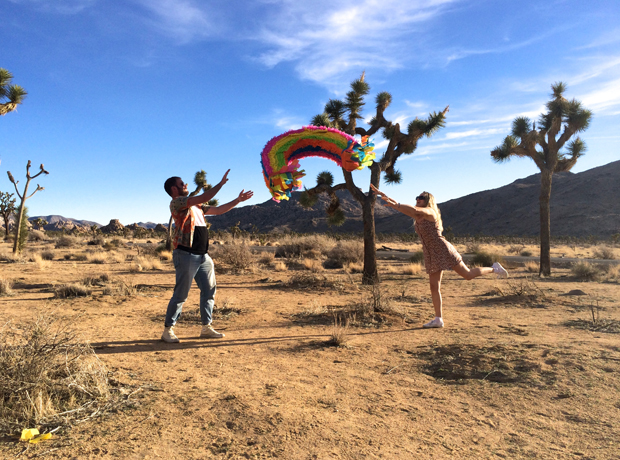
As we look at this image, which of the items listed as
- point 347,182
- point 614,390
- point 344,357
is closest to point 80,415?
point 344,357

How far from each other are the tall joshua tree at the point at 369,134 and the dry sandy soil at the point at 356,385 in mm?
4357

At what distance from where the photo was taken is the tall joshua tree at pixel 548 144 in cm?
1377

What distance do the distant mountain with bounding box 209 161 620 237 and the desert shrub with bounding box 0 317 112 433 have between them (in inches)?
1830

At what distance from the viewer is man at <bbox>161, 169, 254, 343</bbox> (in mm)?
4953

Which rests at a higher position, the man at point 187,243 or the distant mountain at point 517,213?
the distant mountain at point 517,213

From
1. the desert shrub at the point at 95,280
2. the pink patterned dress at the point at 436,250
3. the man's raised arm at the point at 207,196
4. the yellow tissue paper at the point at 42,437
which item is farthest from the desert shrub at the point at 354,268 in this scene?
the yellow tissue paper at the point at 42,437

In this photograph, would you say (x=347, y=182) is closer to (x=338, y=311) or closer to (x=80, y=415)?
(x=338, y=311)

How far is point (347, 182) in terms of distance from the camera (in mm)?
12164

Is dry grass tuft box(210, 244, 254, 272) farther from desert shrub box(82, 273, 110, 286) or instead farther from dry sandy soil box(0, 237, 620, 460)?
dry sandy soil box(0, 237, 620, 460)

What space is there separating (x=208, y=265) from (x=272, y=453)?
3.07 metres

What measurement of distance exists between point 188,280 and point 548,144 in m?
14.1

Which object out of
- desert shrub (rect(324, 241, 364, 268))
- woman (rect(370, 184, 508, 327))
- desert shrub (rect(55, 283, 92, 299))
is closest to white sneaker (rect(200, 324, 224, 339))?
woman (rect(370, 184, 508, 327))

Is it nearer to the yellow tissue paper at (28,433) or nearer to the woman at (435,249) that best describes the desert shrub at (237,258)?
the woman at (435,249)

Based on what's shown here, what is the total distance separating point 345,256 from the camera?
18.4 metres
